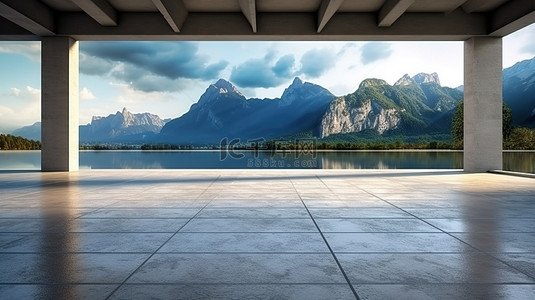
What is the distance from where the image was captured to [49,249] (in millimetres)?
4496

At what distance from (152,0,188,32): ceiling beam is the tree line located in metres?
57.8

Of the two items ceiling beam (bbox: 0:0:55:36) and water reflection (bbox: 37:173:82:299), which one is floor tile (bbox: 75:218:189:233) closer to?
water reflection (bbox: 37:173:82:299)

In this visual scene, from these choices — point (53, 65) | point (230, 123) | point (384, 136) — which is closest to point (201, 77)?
point (230, 123)

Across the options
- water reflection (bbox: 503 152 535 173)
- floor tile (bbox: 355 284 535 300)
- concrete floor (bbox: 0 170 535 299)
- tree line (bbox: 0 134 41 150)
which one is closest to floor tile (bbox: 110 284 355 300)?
concrete floor (bbox: 0 170 535 299)

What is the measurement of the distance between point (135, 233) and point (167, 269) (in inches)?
71.9

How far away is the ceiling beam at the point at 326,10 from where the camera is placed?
14336 millimetres

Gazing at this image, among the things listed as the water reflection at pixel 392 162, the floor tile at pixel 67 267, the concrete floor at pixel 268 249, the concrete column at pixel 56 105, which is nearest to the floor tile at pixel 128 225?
the concrete floor at pixel 268 249

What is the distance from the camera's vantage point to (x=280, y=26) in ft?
57.7

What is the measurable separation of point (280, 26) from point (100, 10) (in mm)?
8007

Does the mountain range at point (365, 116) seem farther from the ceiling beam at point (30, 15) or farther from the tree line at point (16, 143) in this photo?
the ceiling beam at point (30, 15)

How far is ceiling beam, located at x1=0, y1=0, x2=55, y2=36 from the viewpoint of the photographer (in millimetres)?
14336

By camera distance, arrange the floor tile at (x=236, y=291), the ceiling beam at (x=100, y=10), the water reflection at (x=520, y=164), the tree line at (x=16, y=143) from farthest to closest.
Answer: the tree line at (x=16, y=143) → the water reflection at (x=520, y=164) → the ceiling beam at (x=100, y=10) → the floor tile at (x=236, y=291)

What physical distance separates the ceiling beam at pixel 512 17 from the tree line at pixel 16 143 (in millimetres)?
67602

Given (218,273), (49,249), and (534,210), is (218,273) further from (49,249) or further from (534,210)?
(534,210)
